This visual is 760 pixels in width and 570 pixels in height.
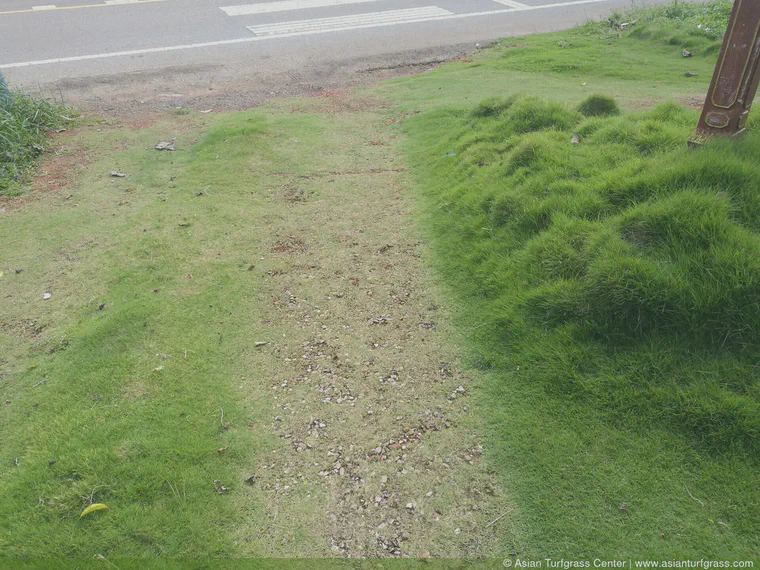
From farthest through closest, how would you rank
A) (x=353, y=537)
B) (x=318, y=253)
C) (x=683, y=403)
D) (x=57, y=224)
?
1. (x=57, y=224)
2. (x=318, y=253)
3. (x=683, y=403)
4. (x=353, y=537)

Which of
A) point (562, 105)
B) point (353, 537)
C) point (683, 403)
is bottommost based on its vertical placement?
point (353, 537)

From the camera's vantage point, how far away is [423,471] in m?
2.70

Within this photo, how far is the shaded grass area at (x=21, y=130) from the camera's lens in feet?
20.0

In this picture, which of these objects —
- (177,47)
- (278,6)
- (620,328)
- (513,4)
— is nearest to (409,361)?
(620,328)

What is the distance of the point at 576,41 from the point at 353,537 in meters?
11.2

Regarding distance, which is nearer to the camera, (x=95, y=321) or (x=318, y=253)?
(x=95, y=321)

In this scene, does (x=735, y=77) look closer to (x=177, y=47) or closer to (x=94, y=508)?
(x=94, y=508)

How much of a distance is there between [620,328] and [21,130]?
24.0ft

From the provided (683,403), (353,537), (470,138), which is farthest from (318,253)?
(683,403)

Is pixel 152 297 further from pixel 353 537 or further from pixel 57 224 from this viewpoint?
pixel 353 537

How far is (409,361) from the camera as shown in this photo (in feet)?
11.3

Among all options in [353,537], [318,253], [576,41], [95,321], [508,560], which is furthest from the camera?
[576,41]

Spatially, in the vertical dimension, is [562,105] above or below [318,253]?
above

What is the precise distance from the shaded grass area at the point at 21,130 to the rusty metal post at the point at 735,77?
6631 millimetres
